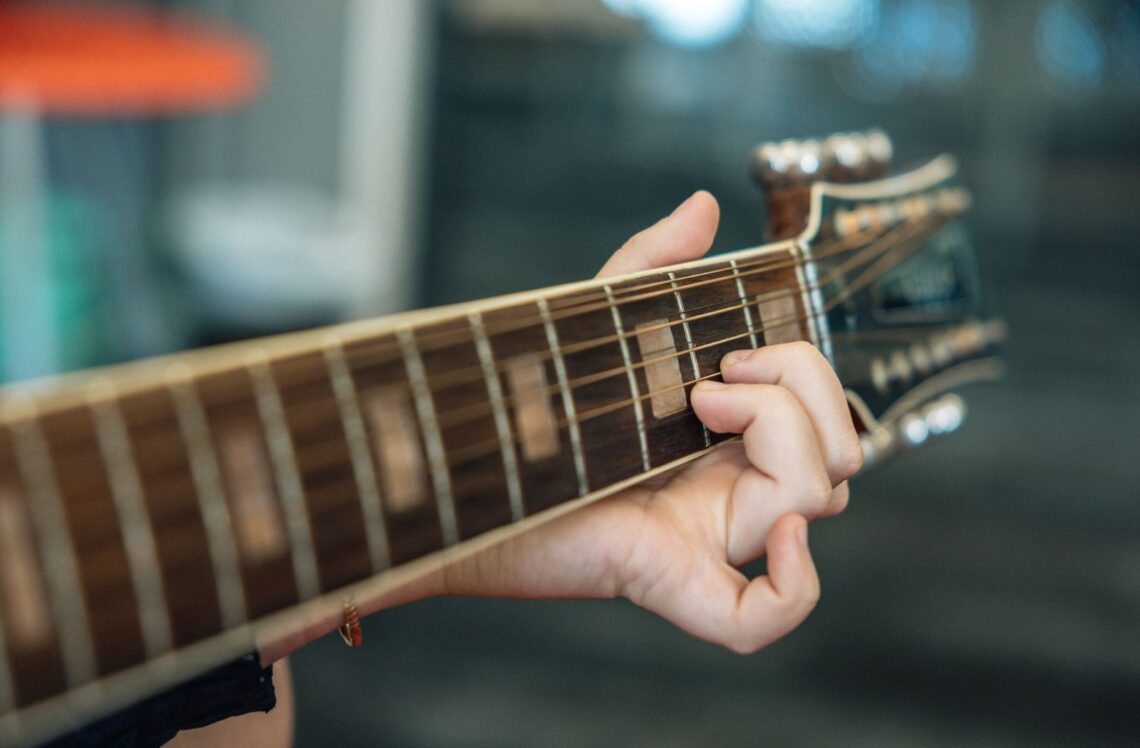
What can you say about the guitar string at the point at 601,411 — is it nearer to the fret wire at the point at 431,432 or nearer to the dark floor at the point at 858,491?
the fret wire at the point at 431,432

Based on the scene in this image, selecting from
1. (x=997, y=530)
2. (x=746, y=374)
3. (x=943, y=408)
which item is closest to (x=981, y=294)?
(x=943, y=408)

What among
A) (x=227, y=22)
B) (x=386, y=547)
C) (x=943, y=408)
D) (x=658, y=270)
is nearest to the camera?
(x=386, y=547)

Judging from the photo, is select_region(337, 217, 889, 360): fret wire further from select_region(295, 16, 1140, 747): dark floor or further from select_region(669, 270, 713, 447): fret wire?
select_region(295, 16, 1140, 747): dark floor

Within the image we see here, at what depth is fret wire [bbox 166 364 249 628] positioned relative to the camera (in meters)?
0.37

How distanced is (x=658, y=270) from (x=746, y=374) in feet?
0.26

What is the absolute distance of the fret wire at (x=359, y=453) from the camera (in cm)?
41

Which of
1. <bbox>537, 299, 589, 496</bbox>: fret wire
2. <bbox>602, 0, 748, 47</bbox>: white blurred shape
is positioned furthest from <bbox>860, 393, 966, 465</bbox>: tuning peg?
<bbox>602, 0, 748, 47</bbox>: white blurred shape

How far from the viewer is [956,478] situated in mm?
2170

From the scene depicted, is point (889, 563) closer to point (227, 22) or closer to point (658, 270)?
point (658, 270)

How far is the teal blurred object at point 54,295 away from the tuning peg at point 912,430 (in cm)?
192

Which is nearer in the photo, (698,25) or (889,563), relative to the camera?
(889,563)

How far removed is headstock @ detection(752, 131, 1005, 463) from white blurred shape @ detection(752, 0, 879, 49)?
7.05ft

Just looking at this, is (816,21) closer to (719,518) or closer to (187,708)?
(719,518)

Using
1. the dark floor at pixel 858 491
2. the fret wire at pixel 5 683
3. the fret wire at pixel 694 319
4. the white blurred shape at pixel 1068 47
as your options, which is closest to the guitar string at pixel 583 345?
the fret wire at pixel 694 319
